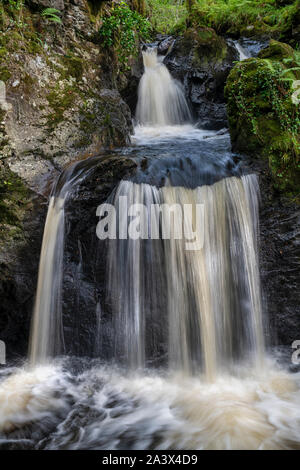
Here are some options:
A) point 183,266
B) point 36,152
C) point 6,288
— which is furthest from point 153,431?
point 36,152

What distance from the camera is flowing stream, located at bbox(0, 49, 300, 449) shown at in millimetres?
3143

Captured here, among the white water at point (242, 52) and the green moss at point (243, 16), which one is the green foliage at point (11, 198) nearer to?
the white water at point (242, 52)

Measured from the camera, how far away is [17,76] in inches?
183

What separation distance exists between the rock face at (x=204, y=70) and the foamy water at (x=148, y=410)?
21.6 ft

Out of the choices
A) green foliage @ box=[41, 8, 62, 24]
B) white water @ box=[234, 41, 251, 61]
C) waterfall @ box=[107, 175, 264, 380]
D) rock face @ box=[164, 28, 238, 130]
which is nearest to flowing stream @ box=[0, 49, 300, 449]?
waterfall @ box=[107, 175, 264, 380]

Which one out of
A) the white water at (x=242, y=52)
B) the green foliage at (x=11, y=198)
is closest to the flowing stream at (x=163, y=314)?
the green foliage at (x=11, y=198)

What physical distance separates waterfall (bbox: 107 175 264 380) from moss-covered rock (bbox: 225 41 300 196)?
108 cm

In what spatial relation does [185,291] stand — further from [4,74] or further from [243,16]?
[243,16]

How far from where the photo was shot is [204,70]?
339 inches

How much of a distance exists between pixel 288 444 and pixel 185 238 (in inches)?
90.8

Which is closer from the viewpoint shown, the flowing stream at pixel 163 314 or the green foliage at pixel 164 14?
the flowing stream at pixel 163 314

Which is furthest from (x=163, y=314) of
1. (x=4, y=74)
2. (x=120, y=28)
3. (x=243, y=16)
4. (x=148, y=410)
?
(x=243, y=16)

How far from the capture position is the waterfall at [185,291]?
148 inches

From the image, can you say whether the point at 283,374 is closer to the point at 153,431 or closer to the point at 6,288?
the point at 153,431
